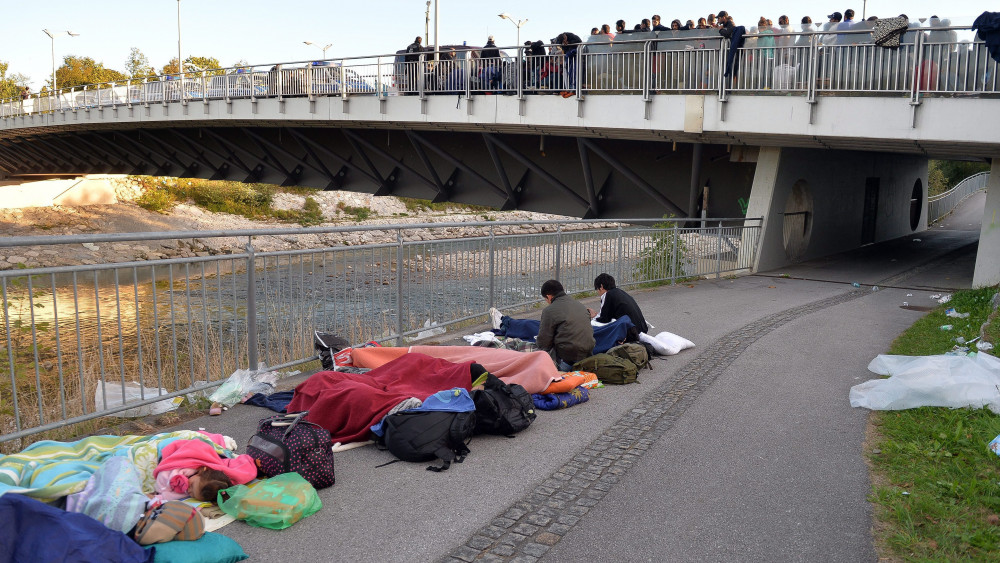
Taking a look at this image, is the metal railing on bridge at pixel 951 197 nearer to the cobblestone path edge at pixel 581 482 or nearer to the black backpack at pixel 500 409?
the cobblestone path edge at pixel 581 482

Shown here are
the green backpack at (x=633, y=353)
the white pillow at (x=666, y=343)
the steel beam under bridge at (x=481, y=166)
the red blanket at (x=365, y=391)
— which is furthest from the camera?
the steel beam under bridge at (x=481, y=166)

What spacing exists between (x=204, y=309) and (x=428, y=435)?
2.75m

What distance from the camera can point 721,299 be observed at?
14.3m

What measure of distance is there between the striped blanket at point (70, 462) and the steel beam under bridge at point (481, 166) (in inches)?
619

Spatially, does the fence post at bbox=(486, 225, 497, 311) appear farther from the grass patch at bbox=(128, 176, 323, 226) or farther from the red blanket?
the grass patch at bbox=(128, 176, 323, 226)

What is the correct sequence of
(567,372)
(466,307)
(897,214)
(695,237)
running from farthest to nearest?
1. (897,214)
2. (695,237)
3. (466,307)
4. (567,372)

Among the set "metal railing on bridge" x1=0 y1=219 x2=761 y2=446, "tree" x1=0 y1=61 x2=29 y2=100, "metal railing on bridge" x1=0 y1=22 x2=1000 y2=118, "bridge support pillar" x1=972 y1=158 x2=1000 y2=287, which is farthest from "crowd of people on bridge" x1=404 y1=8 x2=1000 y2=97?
"tree" x1=0 y1=61 x2=29 y2=100

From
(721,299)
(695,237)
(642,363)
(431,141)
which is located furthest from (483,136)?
(642,363)

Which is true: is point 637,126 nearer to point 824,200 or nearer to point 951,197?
point 824,200

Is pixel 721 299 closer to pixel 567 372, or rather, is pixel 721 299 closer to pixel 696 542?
pixel 567 372

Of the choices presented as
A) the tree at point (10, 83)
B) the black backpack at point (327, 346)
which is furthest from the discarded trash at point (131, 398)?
the tree at point (10, 83)

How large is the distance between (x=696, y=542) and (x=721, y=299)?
34.6 feet

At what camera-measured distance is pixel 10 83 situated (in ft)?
234

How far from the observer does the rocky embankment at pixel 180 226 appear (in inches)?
1234
